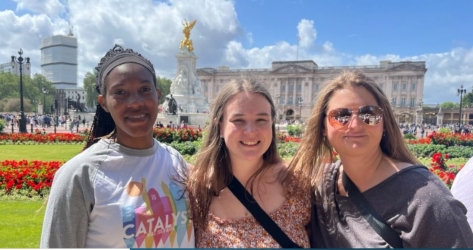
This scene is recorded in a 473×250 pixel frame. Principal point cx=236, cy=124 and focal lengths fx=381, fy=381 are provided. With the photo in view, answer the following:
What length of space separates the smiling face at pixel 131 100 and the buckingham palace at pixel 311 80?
67571 mm

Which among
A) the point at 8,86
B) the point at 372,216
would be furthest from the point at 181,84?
the point at 8,86

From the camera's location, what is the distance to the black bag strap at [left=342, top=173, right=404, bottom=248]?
184 centimetres

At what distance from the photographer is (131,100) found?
1961 millimetres

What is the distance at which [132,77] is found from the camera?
1.98m

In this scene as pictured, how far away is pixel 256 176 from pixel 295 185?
235mm

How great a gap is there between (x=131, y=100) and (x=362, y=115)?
4.02 ft

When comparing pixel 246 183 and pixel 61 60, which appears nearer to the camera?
pixel 246 183

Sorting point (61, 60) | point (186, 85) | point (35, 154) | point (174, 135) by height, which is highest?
point (61, 60)

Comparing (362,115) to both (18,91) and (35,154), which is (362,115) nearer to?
(35,154)

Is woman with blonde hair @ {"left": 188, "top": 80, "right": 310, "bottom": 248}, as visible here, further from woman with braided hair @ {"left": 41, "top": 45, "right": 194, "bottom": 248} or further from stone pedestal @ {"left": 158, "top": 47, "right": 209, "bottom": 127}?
stone pedestal @ {"left": 158, "top": 47, "right": 209, "bottom": 127}

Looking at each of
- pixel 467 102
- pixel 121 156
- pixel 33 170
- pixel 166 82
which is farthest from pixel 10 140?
pixel 467 102

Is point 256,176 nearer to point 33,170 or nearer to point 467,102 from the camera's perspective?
point 33,170

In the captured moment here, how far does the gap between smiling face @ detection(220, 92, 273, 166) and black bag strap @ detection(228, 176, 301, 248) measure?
0.18m

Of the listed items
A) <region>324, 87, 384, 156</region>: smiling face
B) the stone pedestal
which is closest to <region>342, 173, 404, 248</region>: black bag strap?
<region>324, 87, 384, 156</region>: smiling face
